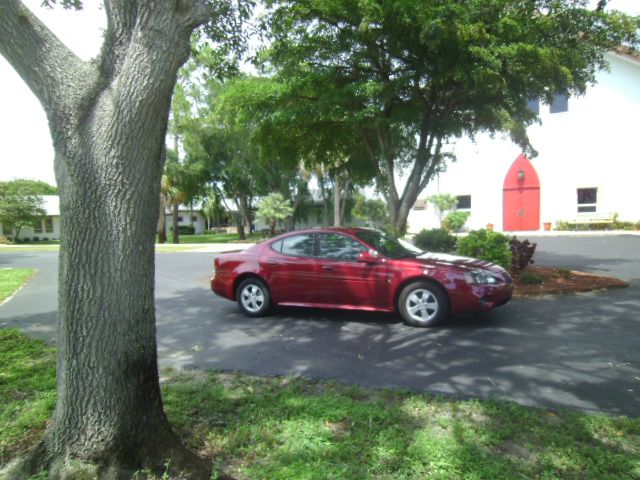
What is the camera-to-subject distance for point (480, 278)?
6.03 metres

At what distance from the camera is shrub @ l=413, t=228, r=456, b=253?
10.6 m

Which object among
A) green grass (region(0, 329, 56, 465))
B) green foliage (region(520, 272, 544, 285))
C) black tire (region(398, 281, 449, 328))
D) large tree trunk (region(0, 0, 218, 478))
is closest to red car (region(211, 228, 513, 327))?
black tire (region(398, 281, 449, 328))

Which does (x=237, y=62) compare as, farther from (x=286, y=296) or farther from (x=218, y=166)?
(x=218, y=166)

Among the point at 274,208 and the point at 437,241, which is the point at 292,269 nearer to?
the point at 437,241

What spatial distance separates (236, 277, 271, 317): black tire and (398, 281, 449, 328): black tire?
218cm

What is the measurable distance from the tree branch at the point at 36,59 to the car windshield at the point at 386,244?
4.63m

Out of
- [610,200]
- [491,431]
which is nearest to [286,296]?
[491,431]

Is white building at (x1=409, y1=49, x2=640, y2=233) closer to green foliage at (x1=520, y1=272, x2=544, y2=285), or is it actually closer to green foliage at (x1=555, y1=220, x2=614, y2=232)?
green foliage at (x1=555, y1=220, x2=614, y2=232)

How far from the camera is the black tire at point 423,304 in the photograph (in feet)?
19.7

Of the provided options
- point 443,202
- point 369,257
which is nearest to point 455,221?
point 443,202

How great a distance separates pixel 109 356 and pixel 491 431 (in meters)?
2.71

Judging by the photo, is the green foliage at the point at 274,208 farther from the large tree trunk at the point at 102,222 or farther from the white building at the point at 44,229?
the large tree trunk at the point at 102,222

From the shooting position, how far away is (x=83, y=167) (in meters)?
2.74

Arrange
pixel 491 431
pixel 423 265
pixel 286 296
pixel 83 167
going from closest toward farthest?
A: pixel 83 167, pixel 491 431, pixel 423 265, pixel 286 296
